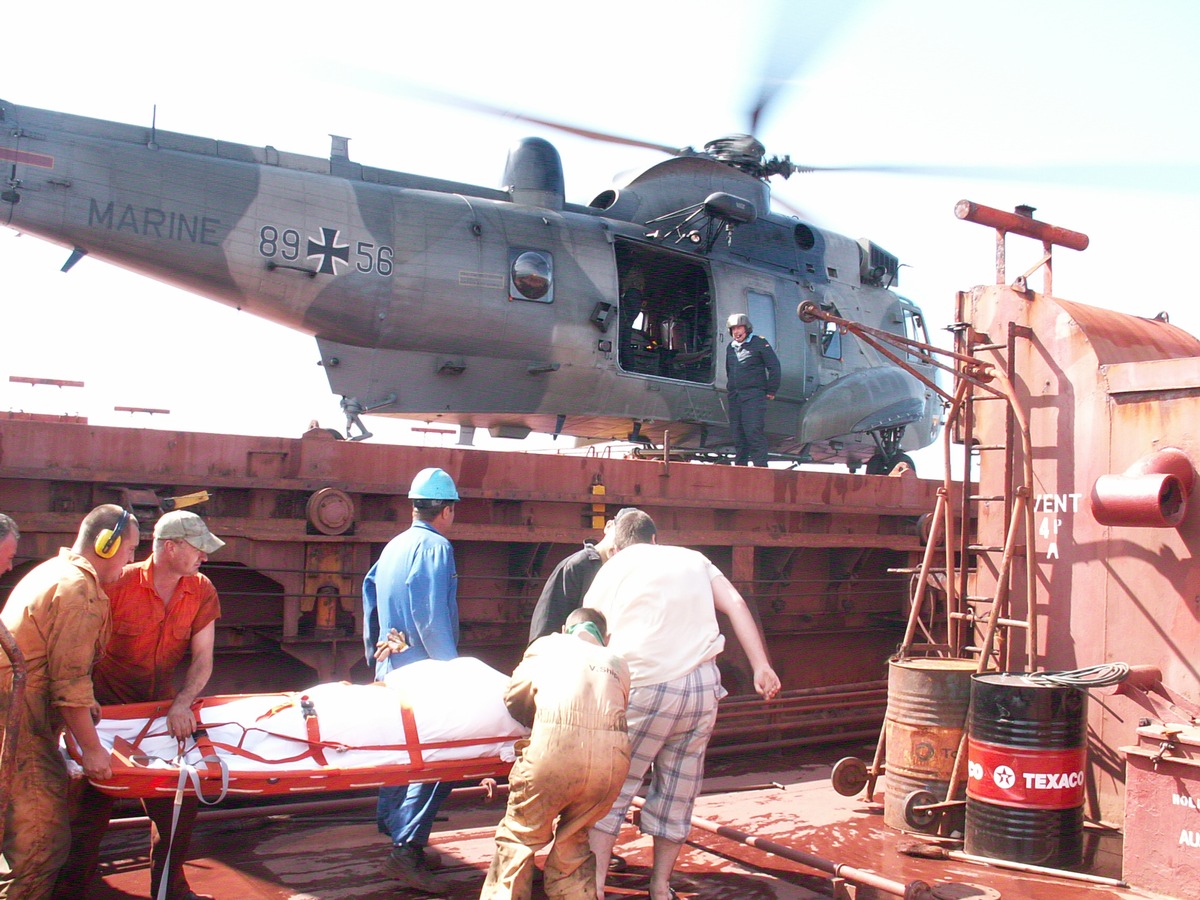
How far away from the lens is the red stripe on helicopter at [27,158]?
26.5 ft

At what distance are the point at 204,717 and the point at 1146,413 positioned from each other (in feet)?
16.7

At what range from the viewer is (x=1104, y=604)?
582 cm

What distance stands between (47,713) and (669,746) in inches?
101

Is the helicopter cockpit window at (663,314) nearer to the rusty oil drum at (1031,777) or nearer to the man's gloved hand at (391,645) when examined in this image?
the man's gloved hand at (391,645)

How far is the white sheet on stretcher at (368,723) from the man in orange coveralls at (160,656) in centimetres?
16

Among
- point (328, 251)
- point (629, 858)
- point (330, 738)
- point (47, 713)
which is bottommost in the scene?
point (629, 858)

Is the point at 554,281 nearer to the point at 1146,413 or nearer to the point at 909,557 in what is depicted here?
the point at 909,557

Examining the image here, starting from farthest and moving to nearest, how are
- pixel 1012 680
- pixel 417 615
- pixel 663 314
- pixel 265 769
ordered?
pixel 663 314 < pixel 1012 680 < pixel 417 615 < pixel 265 769

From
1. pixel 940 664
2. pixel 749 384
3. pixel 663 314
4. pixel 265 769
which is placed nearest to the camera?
pixel 265 769

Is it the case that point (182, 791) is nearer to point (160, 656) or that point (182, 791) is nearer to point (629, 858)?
point (160, 656)

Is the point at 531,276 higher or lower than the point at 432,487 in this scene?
higher

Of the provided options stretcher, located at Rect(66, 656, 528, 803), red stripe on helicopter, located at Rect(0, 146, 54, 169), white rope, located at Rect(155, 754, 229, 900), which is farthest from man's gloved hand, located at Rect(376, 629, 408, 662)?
red stripe on helicopter, located at Rect(0, 146, 54, 169)

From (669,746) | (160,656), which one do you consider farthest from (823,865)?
(160,656)

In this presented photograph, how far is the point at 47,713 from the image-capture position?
4.12 metres
